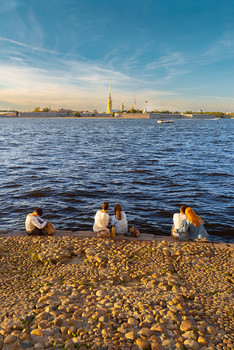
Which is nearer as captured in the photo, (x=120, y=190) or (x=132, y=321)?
(x=132, y=321)

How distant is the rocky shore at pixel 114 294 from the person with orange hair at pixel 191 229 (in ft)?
1.13

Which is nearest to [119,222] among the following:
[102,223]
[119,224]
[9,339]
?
[119,224]

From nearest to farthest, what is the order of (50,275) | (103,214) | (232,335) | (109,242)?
(232,335)
(50,275)
(109,242)
(103,214)

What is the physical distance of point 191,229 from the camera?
7957mm

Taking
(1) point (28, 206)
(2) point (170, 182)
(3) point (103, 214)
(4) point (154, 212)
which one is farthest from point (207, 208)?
(1) point (28, 206)

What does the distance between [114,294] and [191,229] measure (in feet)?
12.0

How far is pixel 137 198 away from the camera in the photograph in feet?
45.2

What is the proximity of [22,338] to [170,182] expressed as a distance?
14.1 m

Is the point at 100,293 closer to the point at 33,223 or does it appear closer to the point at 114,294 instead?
the point at 114,294

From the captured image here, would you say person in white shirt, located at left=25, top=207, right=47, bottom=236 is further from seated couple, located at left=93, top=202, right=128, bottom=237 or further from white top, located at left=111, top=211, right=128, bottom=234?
white top, located at left=111, top=211, right=128, bottom=234

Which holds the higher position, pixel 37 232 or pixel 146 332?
pixel 146 332

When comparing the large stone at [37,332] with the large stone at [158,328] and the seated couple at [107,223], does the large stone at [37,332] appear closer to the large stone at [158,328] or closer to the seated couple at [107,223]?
the large stone at [158,328]

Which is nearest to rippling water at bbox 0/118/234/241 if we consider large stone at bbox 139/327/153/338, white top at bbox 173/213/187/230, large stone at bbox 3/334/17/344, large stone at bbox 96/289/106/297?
white top at bbox 173/213/187/230

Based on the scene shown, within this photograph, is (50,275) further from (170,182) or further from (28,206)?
(170,182)
